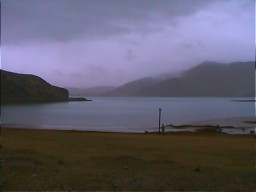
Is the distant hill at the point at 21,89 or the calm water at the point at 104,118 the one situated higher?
the distant hill at the point at 21,89

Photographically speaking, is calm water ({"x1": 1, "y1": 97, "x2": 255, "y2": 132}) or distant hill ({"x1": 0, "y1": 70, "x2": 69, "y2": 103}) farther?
distant hill ({"x1": 0, "y1": 70, "x2": 69, "y2": 103})

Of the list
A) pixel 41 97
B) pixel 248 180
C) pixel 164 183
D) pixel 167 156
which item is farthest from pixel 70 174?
pixel 41 97

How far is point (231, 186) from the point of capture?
830 centimetres

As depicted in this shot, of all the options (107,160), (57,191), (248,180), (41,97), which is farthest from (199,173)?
(41,97)

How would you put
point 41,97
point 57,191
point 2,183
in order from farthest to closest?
point 41,97 < point 2,183 < point 57,191

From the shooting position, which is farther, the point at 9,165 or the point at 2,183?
the point at 9,165

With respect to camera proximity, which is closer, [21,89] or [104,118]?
[104,118]

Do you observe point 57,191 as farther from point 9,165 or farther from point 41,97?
point 41,97

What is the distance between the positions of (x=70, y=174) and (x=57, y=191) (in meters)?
1.86

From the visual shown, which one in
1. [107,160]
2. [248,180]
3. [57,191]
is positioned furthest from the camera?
[107,160]

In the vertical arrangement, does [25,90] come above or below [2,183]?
above

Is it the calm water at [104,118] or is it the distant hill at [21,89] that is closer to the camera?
the calm water at [104,118]

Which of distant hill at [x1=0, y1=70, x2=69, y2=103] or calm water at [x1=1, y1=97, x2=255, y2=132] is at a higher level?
distant hill at [x1=0, y1=70, x2=69, y2=103]

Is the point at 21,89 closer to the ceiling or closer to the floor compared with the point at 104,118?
closer to the ceiling
